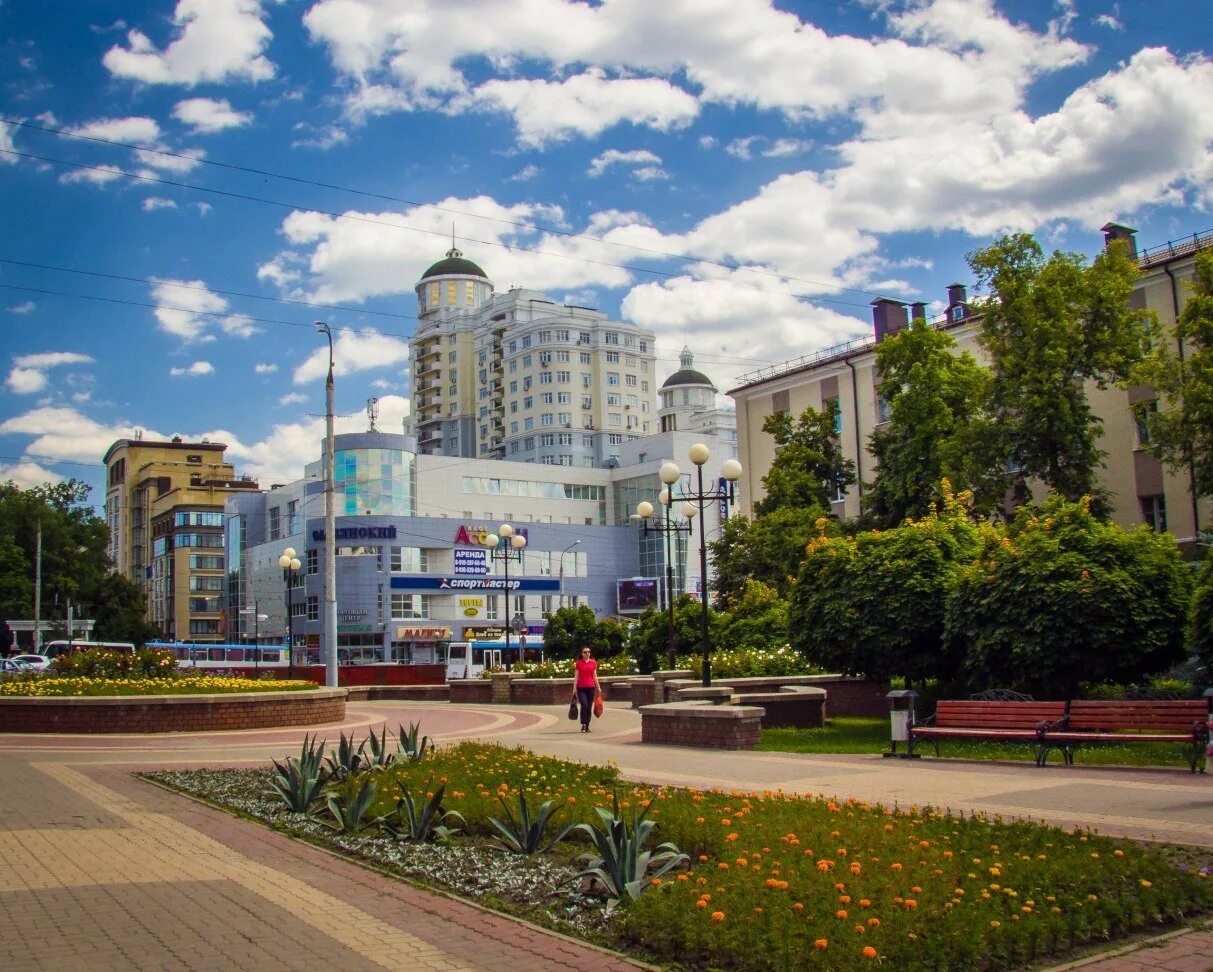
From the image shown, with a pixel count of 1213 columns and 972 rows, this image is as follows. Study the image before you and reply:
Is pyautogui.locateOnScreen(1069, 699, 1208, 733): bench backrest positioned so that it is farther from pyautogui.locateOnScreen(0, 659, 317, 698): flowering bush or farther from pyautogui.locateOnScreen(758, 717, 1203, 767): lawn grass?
pyautogui.locateOnScreen(0, 659, 317, 698): flowering bush

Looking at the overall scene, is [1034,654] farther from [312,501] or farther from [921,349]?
[312,501]

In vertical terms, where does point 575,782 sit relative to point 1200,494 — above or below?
below

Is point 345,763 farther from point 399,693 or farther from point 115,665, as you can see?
point 399,693

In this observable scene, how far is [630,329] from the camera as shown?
4707 inches

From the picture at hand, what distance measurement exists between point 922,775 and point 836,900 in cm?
661

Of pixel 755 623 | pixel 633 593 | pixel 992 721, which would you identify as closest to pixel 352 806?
pixel 992 721

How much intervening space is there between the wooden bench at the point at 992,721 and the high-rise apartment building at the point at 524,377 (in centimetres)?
9486

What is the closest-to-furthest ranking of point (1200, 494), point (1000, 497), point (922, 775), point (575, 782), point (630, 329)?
point (575, 782) → point (922, 775) → point (1200, 494) → point (1000, 497) → point (630, 329)

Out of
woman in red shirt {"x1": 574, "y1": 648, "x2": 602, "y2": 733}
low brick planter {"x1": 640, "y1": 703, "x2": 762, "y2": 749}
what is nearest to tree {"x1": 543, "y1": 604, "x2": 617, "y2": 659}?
woman in red shirt {"x1": 574, "y1": 648, "x2": 602, "y2": 733}

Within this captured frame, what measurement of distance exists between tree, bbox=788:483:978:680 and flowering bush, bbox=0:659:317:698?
10.3 m

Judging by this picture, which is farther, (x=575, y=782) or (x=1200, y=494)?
(x=1200, y=494)

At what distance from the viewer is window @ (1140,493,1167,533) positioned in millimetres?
38688

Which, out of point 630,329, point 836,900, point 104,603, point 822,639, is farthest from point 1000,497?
point 630,329

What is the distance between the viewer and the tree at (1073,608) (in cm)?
1578
